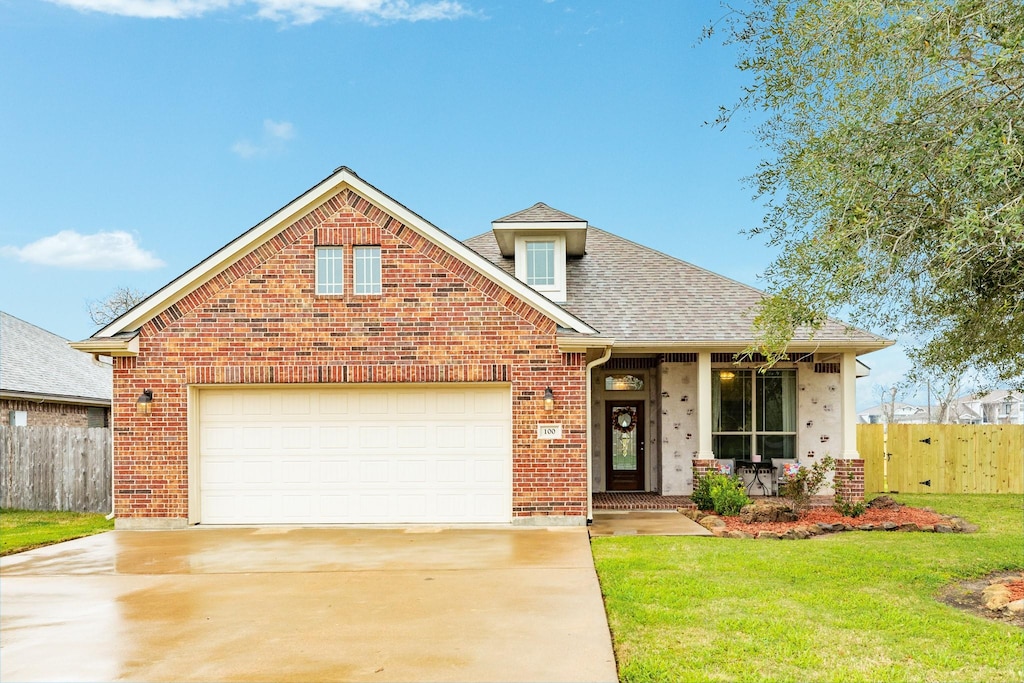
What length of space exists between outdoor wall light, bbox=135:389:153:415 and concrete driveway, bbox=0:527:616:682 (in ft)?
6.41

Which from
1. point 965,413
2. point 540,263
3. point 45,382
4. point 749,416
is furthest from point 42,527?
point 965,413

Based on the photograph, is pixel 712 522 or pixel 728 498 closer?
pixel 712 522

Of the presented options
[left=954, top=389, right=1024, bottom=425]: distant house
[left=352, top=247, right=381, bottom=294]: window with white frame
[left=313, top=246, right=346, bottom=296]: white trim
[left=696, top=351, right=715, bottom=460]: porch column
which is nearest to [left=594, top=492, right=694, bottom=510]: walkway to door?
[left=696, top=351, right=715, bottom=460]: porch column

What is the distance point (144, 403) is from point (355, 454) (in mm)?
3286

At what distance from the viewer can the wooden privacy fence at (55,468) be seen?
50.8ft

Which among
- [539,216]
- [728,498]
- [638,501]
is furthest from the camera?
[539,216]

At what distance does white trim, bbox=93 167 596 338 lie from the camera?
11906mm

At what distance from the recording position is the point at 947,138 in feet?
23.1

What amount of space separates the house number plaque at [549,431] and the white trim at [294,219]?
153 centimetres

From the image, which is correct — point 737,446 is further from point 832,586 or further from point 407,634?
point 407,634

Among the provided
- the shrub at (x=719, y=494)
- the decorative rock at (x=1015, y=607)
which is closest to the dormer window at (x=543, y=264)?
the shrub at (x=719, y=494)

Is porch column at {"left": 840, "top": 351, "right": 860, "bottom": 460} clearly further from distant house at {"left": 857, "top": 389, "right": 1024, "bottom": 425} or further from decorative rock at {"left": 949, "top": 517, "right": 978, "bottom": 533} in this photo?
distant house at {"left": 857, "top": 389, "right": 1024, "bottom": 425}

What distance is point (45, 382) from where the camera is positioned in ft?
67.2

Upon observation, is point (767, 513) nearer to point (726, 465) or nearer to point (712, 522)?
point (712, 522)
